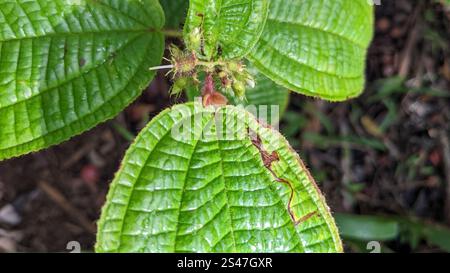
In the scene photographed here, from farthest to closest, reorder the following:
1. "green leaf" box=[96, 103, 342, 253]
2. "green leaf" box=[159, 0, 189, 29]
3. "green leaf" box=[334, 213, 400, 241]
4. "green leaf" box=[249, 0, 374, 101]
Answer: "green leaf" box=[334, 213, 400, 241] < "green leaf" box=[159, 0, 189, 29] < "green leaf" box=[249, 0, 374, 101] < "green leaf" box=[96, 103, 342, 253]

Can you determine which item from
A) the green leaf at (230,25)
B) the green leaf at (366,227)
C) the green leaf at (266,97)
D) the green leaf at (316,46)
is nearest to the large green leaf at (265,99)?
the green leaf at (266,97)

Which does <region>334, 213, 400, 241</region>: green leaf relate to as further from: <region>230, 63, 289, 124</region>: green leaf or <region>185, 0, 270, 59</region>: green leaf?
<region>185, 0, 270, 59</region>: green leaf

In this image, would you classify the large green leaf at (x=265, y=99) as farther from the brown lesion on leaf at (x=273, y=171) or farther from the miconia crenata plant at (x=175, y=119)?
the brown lesion on leaf at (x=273, y=171)

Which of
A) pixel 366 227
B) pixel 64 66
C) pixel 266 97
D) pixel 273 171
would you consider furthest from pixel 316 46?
pixel 366 227

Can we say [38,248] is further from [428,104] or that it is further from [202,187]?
[428,104]

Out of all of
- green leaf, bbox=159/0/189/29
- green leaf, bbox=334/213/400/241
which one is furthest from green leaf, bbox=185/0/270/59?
green leaf, bbox=334/213/400/241

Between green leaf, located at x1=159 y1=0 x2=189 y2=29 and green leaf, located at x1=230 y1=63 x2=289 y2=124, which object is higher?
green leaf, located at x1=159 y1=0 x2=189 y2=29

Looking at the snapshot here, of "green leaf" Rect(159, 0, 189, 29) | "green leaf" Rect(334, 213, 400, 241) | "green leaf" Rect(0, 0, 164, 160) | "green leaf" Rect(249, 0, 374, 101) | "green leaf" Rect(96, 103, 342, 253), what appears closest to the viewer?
"green leaf" Rect(96, 103, 342, 253)
